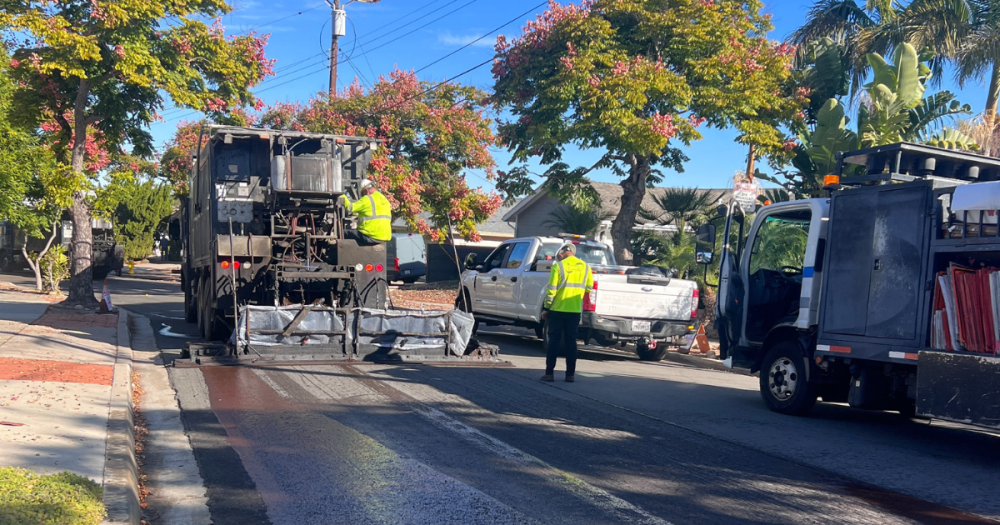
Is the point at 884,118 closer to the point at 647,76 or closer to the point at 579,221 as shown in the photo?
the point at 647,76

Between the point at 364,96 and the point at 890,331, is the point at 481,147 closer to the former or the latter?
the point at 364,96

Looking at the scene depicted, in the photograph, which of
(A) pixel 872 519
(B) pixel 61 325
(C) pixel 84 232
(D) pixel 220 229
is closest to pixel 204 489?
(A) pixel 872 519

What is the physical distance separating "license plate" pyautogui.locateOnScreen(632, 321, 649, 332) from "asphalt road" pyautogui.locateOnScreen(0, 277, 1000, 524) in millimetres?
2065

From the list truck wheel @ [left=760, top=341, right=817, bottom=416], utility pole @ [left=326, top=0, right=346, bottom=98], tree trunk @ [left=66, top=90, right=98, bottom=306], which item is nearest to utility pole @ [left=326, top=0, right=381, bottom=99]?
utility pole @ [left=326, top=0, right=346, bottom=98]

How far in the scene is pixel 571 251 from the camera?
10320 mm

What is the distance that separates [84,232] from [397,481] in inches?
528

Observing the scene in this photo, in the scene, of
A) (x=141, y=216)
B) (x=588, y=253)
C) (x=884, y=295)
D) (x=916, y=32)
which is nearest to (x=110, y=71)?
(x=588, y=253)

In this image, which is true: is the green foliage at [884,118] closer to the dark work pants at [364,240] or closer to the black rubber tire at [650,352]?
the black rubber tire at [650,352]

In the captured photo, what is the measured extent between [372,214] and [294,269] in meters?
1.30

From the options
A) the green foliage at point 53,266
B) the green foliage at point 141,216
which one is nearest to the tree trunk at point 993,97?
the green foliage at point 53,266

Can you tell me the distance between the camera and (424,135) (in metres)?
24.2

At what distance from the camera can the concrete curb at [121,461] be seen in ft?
14.9

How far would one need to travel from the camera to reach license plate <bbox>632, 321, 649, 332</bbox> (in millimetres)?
12156

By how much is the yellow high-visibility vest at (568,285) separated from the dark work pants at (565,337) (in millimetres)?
87
